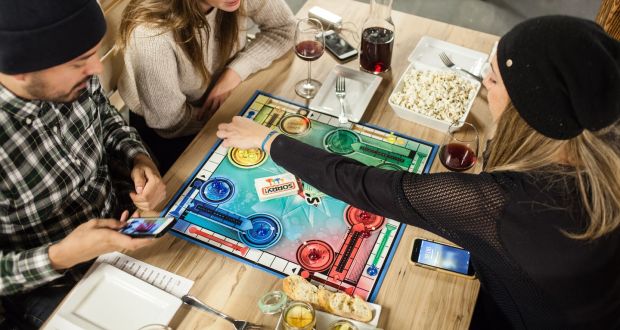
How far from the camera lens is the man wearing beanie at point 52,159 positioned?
1132 millimetres

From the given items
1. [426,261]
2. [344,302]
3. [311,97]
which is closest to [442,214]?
[426,261]

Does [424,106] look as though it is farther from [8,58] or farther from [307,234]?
[8,58]

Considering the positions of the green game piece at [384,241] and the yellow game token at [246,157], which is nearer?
the green game piece at [384,241]

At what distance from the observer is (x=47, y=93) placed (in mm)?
1270

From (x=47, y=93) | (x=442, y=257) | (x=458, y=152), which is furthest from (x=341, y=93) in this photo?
(x=47, y=93)

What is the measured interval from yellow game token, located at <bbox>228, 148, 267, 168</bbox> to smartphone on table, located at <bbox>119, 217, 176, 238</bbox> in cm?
32

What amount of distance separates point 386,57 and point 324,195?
2.05 ft

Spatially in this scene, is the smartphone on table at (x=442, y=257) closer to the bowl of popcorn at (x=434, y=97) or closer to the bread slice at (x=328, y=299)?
the bread slice at (x=328, y=299)

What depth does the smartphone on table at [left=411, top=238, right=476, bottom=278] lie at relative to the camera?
1.26 m

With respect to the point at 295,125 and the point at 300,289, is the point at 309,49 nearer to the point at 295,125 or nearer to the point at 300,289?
the point at 295,125

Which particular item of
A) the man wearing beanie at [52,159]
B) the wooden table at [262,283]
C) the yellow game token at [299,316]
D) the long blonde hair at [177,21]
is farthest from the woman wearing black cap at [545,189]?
the long blonde hair at [177,21]

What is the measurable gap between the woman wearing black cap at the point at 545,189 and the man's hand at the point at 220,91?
876 millimetres

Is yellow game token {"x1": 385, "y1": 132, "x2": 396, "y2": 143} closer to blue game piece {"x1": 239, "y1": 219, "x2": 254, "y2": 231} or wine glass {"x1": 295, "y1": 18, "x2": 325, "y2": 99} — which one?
wine glass {"x1": 295, "y1": 18, "x2": 325, "y2": 99}

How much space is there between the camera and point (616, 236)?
1.09 meters
